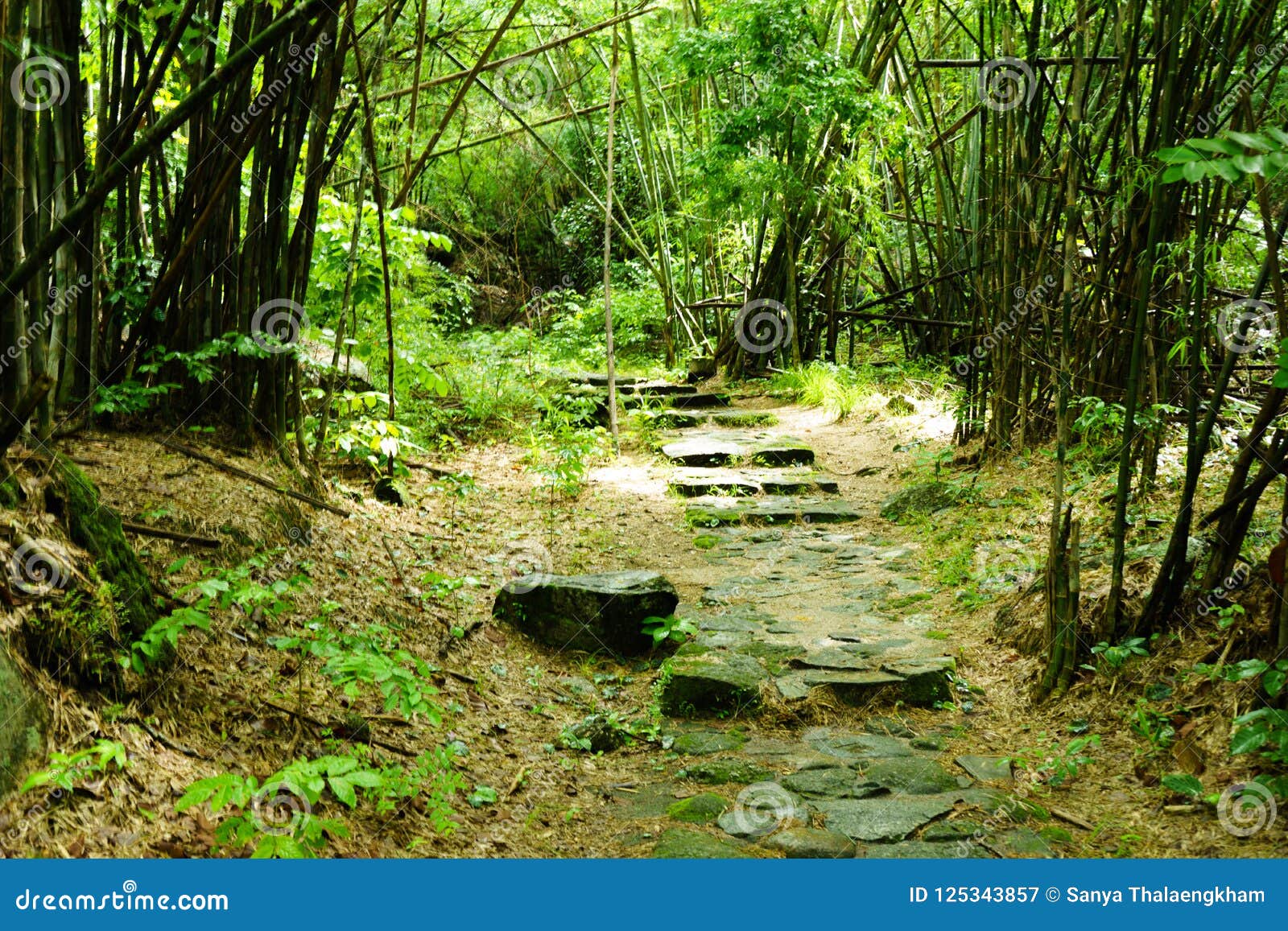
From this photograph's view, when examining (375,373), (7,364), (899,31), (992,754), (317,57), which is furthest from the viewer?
(899,31)

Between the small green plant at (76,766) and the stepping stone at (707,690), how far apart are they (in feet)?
5.42

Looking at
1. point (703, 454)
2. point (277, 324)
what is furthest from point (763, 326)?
point (277, 324)

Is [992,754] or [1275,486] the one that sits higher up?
[1275,486]

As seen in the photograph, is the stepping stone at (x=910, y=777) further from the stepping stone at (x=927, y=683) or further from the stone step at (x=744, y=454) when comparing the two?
the stone step at (x=744, y=454)

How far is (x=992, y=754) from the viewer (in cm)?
263

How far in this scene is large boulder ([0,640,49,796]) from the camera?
5.37 feet

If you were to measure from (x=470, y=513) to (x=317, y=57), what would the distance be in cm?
237

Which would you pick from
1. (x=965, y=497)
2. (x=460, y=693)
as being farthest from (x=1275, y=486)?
(x=460, y=693)

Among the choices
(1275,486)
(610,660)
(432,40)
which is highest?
(432,40)

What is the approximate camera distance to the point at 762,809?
2324mm

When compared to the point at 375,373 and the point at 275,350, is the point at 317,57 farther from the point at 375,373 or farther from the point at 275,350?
the point at 375,373

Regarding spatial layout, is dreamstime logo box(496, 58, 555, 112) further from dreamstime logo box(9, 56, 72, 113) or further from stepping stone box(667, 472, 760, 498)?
dreamstime logo box(9, 56, 72, 113)
